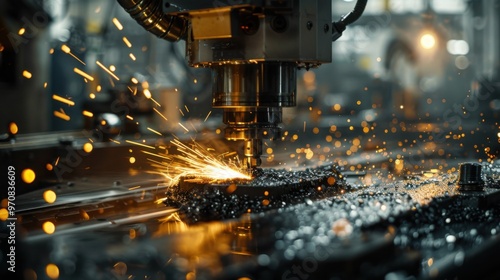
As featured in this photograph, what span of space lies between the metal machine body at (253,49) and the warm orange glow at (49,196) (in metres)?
0.44

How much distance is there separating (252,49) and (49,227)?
1.69 feet

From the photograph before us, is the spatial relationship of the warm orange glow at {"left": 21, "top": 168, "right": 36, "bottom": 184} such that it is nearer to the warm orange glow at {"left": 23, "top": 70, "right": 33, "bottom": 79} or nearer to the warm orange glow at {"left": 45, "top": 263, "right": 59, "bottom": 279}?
the warm orange glow at {"left": 23, "top": 70, "right": 33, "bottom": 79}

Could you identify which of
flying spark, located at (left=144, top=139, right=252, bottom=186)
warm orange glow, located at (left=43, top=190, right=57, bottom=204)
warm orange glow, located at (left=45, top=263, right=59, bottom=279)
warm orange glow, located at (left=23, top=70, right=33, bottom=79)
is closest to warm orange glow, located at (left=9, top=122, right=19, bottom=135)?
warm orange glow, located at (left=23, top=70, right=33, bottom=79)

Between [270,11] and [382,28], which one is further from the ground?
[382,28]

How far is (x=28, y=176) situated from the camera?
1655 millimetres

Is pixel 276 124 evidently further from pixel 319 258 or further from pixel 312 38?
pixel 319 258

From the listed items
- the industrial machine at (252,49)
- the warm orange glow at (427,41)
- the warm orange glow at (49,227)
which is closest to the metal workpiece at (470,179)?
the industrial machine at (252,49)

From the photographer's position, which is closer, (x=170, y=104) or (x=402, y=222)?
(x=402, y=222)

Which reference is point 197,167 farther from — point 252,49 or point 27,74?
point 27,74

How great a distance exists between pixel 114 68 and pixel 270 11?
3.66 m

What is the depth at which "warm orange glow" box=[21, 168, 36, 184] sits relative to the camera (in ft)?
5.35

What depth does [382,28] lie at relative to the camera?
7770 mm

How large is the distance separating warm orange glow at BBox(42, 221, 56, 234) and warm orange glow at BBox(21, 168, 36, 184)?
522 millimetres

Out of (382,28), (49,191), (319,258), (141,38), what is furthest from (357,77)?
(319,258)
